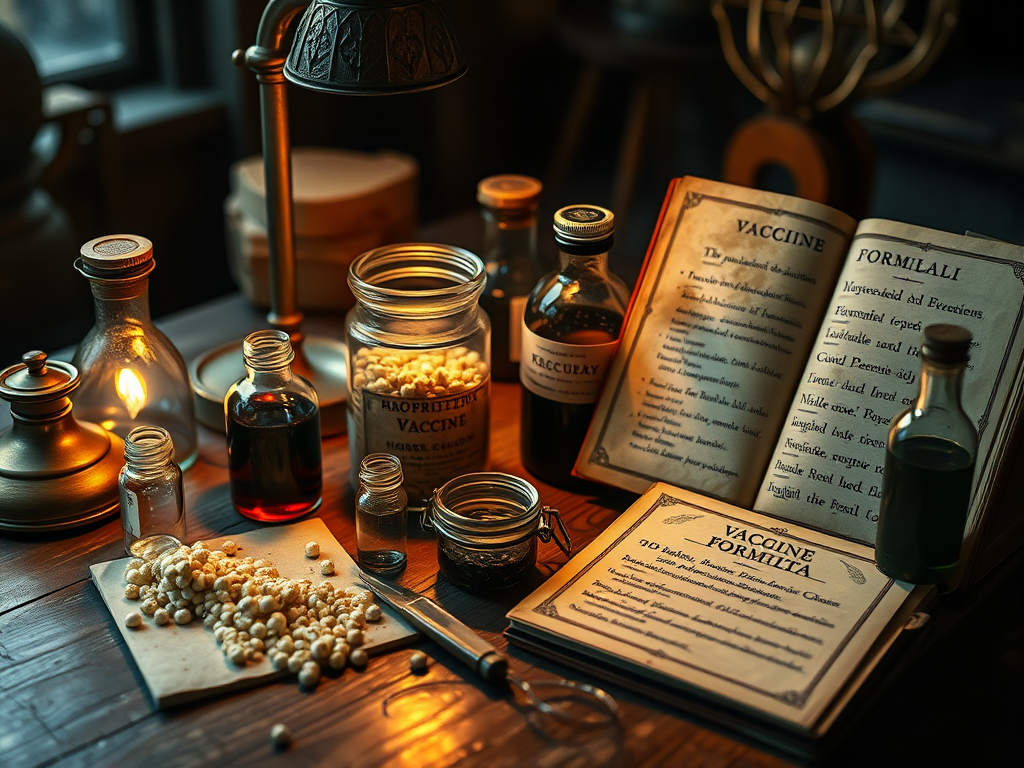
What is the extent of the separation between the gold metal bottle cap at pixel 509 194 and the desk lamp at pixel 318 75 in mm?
231

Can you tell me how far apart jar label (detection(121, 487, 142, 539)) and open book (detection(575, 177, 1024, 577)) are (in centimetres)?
42

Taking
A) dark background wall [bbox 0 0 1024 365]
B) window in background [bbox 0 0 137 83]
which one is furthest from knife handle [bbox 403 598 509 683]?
window in background [bbox 0 0 137 83]

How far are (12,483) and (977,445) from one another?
85cm

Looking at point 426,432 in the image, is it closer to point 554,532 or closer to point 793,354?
point 554,532

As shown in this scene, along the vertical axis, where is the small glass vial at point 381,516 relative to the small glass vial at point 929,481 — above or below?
below

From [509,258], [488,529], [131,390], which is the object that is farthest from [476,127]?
[488,529]

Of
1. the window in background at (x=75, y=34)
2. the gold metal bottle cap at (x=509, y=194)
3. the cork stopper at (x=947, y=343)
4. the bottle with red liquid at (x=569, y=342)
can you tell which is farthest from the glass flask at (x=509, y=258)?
the window in background at (x=75, y=34)

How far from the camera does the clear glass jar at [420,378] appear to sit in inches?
39.7

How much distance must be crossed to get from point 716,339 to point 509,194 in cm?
32

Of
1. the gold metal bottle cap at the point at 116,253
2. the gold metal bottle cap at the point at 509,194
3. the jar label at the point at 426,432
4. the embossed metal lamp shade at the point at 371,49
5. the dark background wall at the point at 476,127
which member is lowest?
the dark background wall at the point at 476,127

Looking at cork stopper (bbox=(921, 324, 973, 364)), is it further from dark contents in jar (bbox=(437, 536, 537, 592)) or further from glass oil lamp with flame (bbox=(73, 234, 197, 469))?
glass oil lamp with flame (bbox=(73, 234, 197, 469))

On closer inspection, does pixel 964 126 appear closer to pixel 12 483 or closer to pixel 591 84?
pixel 591 84

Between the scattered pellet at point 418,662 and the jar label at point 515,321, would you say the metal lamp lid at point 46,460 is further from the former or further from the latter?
the jar label at point 515,321

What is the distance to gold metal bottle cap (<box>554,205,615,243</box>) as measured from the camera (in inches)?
39.8
